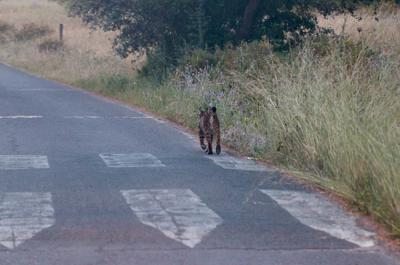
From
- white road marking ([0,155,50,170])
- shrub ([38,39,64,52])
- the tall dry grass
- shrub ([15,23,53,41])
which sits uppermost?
the tall dry grass

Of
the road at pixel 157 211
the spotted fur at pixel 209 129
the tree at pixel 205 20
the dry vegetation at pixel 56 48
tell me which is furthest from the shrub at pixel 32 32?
the spotted fur at pixel 209 129

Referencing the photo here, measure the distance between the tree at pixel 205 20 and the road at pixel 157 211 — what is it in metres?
11.1

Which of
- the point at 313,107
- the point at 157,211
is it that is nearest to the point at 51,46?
the point at 313,107

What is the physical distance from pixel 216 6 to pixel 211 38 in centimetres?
94

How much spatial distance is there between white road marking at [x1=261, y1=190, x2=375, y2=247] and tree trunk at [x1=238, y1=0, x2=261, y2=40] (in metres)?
16.4

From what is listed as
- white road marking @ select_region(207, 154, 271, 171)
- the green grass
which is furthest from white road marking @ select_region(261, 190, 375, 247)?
white road marking @ select_region(207, 154, 271, 171)

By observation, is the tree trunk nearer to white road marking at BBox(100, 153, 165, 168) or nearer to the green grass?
the green grass

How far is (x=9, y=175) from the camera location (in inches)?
474

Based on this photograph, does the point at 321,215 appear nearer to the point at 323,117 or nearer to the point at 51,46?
the point at 323,117

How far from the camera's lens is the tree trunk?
26828mm

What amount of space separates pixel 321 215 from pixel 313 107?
356 centimetres

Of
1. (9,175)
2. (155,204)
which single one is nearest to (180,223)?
(155,204)

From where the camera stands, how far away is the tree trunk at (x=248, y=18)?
26.8 metres

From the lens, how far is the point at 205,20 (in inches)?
1054
